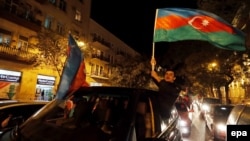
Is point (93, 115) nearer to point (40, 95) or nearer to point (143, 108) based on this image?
point (143, 108)

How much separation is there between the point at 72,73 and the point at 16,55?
72.4 feet

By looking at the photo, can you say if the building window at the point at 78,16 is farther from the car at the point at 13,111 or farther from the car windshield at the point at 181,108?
the car at the point at 13,111

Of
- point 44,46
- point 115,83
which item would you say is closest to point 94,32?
point 115,83

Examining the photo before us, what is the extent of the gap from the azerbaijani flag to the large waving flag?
362 cm

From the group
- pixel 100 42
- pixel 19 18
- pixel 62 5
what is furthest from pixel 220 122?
pixel 100 42

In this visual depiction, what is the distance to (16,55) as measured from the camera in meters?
24.7

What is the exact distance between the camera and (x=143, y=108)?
13.0 feet

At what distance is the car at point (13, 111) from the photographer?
5.71 meters

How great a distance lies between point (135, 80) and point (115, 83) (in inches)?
146

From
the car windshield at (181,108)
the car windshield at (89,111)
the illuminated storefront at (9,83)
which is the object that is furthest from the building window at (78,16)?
the car windshield at (89,111)

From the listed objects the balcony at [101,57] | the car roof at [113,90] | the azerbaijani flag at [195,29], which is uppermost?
the balcony at [101,57]

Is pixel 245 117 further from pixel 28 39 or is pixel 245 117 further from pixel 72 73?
pixel 28 39

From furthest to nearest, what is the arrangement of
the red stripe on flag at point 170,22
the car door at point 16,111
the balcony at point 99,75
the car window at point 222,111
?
the balcony at point 99,75, the car window at point 222,111, the red stripe on flag at point 170,22, the car door at point 16,111

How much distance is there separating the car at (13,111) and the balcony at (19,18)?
61.3 feet
